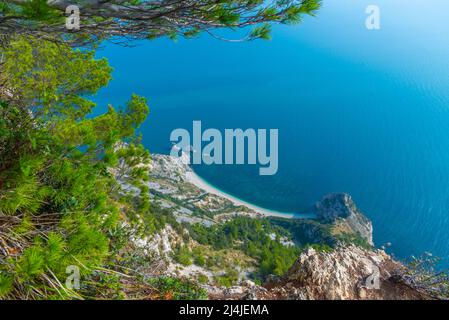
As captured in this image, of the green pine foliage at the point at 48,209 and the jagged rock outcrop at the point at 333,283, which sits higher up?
the green pine foliage at the point at 48,209

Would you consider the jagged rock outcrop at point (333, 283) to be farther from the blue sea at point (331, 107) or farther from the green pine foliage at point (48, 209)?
the blue sea at point (331, 107)

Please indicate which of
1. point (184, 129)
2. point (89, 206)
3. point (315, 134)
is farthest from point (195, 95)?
point (89, 206)

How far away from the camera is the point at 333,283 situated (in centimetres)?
294

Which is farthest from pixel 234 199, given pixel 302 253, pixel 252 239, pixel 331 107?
pixel 302 253

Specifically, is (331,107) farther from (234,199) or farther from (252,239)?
(252,239)

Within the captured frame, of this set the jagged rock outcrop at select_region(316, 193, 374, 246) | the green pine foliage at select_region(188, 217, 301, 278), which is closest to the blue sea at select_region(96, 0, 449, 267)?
the jagged rock outcrop at select_region(316, 193, 374, 246)

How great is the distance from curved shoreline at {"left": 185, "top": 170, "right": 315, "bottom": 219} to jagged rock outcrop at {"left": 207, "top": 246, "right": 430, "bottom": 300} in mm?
36943

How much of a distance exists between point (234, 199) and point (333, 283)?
126ft

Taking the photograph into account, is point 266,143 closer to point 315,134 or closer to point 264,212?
point 315,134

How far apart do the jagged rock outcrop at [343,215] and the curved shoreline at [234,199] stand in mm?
2133

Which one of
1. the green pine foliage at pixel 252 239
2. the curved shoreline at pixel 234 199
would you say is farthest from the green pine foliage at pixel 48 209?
the curved shoreline at pixel 234 199

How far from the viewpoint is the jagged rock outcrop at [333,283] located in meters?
2.85

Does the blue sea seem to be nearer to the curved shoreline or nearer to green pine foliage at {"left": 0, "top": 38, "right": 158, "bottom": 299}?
the curved shoreline

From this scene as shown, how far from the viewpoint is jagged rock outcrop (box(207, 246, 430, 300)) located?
9.36 feet
